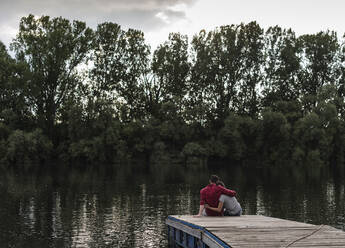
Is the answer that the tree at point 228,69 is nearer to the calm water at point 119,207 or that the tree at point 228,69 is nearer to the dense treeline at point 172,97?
the dense treeline at point 172,97

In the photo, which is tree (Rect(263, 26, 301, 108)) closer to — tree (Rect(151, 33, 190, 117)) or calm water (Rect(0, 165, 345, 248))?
tree (Rect(151, 33, 190, 117))

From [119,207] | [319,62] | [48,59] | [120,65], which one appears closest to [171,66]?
[120,65]

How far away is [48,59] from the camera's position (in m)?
82.8

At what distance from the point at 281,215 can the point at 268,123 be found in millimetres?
58342

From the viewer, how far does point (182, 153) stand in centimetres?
8156

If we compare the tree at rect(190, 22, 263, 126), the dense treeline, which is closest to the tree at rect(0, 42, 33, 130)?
the dense treeline

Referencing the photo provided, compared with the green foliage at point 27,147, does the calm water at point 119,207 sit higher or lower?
lower

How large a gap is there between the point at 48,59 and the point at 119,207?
60.9m

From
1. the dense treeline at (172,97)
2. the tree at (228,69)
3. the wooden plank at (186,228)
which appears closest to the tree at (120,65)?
the dense treeline at (172,97)

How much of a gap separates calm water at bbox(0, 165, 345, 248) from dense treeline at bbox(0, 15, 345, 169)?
35605 millimetres

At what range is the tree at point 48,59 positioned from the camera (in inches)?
3223

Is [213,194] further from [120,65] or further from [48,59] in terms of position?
[120,65]

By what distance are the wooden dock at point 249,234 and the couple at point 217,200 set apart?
0.63 meters

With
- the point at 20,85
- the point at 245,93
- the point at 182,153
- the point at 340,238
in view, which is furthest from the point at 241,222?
the point at 245,93
